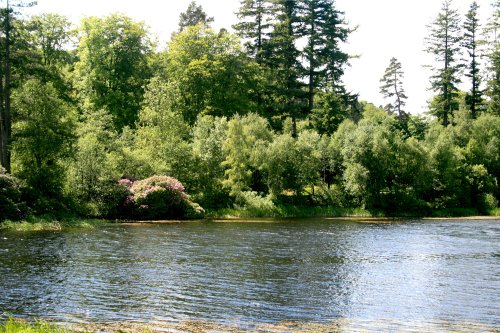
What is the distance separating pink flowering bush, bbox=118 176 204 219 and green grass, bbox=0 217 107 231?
4445mm

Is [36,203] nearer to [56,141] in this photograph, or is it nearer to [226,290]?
[56,141]

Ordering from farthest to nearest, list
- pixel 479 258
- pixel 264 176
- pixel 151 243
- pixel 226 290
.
A: pixel 264 176 < pixel 151 243 < pixel 479 258 < pixel 226 290

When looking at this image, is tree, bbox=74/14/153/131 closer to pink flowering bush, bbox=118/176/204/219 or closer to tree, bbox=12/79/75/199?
pink flowering bush, bbox=118/176/204/219

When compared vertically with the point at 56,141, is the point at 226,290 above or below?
below

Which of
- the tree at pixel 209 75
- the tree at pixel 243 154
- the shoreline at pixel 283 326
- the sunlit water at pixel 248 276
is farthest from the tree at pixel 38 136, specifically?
the shoreline at pixel 283 326

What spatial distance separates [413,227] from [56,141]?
1220 inches

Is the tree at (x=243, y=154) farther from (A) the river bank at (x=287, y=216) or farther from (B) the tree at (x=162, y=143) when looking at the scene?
(B) the tree at (x=162, y=143)

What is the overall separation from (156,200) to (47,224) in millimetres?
11047

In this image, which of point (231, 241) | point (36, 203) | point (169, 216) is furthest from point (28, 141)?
point (231, 241)

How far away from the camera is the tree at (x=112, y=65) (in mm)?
68938

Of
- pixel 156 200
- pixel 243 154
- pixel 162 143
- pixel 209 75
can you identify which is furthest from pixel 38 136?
pixel 209 75

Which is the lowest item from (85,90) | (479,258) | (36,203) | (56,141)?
(479,258)

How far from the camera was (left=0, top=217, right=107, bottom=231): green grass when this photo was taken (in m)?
37.6

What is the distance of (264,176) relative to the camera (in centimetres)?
5719
